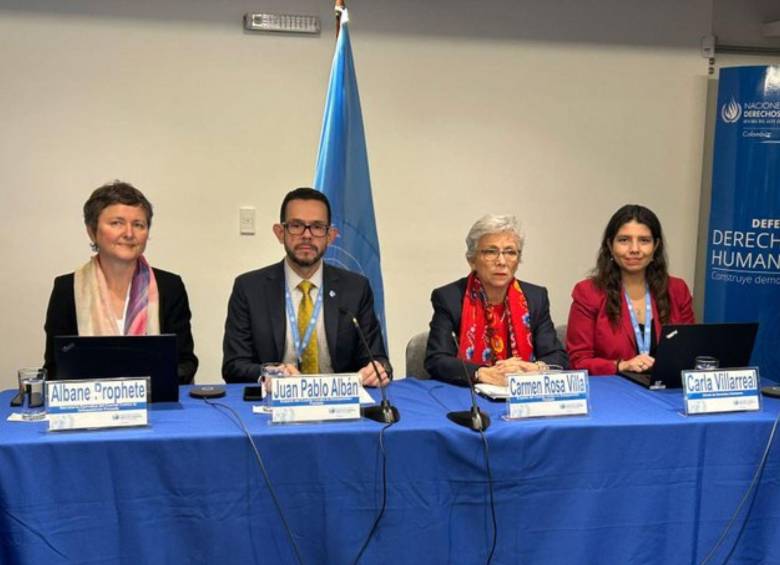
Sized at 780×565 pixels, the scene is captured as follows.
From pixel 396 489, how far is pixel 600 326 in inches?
51.5

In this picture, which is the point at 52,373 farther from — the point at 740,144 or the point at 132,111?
the point at 740,144

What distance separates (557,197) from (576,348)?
1525 mm

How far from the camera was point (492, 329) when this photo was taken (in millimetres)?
2740

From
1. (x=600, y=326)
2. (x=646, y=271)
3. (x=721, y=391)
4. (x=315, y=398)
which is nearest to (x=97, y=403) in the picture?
(x=315, y=398)

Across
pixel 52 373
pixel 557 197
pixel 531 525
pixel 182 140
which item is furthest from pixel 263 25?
pixel 531 525

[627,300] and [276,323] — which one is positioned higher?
[627,300]

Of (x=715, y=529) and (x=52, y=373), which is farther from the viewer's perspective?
(x=52, y=373)

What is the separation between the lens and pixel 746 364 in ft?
7.66

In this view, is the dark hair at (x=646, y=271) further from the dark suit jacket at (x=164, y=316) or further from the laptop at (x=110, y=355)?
the laptop at (x=110, y=355)

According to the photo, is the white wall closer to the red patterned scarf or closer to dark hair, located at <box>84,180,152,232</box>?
dark hair, located at <box>84,180,152,232</box>

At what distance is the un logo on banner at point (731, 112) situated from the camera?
12.8 ft

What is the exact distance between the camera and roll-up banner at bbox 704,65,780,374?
12.6ft

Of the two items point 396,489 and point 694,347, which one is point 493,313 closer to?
point 694,347

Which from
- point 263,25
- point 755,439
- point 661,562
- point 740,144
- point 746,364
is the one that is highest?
point 263,25
